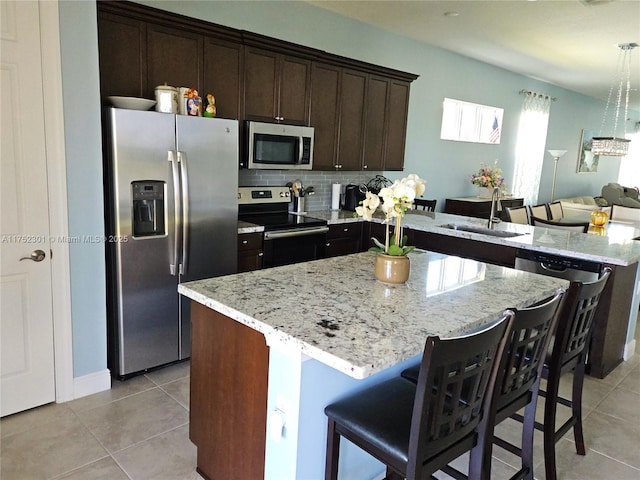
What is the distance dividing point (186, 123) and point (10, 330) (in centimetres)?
156

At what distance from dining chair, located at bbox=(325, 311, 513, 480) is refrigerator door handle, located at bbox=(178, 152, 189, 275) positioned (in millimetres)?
1773

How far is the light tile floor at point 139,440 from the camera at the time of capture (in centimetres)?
223

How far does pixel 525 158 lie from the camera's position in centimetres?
830

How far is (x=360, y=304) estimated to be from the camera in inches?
73.8

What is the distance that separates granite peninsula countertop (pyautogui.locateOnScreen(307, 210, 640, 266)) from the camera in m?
3.18

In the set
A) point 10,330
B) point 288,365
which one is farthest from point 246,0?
point 288,365

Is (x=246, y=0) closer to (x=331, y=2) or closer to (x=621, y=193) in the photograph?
(x=331, y=2)

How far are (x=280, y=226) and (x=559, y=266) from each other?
209cm

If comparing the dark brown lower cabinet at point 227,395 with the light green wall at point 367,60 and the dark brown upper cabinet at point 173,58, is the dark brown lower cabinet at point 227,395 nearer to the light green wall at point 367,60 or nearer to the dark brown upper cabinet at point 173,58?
the light green wall at point 367,60

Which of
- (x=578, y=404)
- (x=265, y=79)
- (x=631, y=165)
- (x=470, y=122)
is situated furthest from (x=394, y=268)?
(x=631, y=165)

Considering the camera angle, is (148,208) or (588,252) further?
(588,252)

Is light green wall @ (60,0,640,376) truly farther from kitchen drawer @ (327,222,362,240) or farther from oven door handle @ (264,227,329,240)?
kitchen drawer @ (327,222,362,240)

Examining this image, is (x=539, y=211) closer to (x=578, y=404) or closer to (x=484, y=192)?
(x=484, y=192)

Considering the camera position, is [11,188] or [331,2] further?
[331,2]
